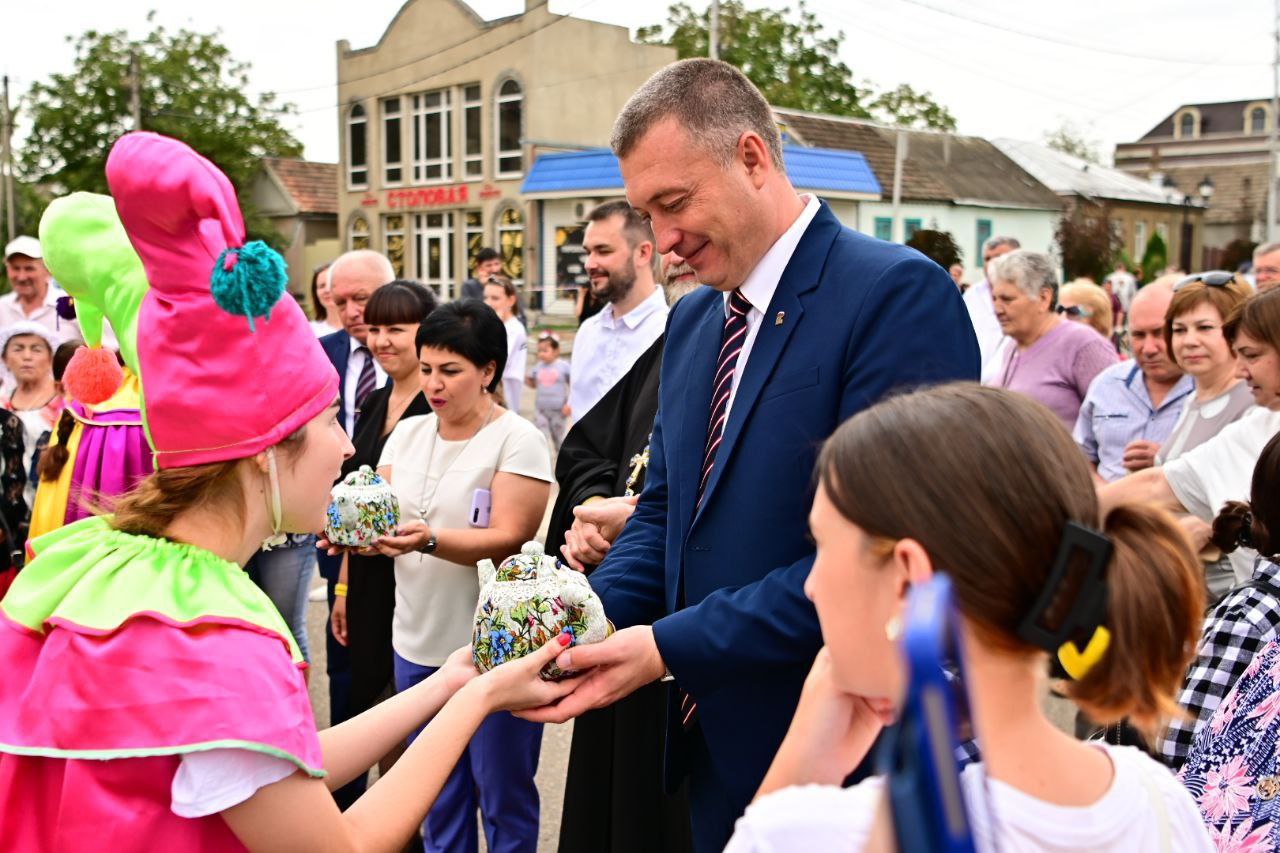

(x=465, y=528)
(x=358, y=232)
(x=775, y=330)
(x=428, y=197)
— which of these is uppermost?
(x=428, y=197)

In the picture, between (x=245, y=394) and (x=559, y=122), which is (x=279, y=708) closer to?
(x=245, y=394)

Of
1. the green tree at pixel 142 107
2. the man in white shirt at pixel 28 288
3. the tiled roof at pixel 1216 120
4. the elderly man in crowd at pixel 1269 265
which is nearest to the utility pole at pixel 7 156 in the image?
the green tree at pixel 142 107

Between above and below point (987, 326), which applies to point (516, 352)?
below

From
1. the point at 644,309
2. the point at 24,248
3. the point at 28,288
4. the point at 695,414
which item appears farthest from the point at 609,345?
the point at 28,288

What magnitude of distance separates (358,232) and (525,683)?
39.7 m

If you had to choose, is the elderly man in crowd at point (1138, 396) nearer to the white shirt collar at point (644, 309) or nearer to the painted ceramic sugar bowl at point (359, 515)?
the white shirt collar at point (644, 309)

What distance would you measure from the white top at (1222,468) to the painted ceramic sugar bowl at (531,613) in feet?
6.92

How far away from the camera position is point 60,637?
6.01 ft

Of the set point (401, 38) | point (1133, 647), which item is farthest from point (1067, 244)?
point (1133, 647)

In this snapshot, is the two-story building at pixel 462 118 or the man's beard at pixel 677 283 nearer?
the man's beard at pixel 677 283

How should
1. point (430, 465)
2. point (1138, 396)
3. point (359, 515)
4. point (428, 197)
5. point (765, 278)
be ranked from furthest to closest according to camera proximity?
1. point (428, 197)
2. point (1138, 396)
3. point (430, 465)
4. point (359, 515)
5. point (765, 278)

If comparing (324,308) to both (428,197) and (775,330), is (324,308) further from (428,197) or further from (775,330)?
(428,197)

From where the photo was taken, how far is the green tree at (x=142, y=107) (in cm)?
3728

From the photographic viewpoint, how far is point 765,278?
2.41 meters
